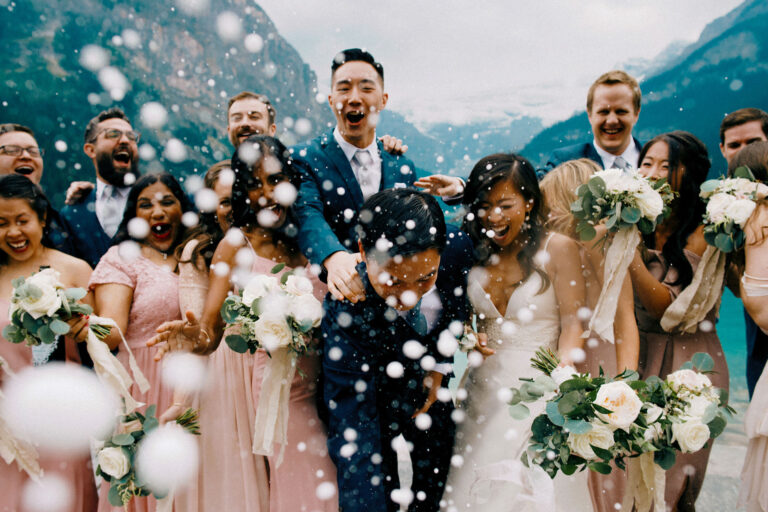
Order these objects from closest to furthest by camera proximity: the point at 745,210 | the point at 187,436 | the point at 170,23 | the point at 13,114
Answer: the point at 745,210
the point at 187,436
the point at 13,114
the point at 170,23

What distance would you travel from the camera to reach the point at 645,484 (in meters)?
2.38

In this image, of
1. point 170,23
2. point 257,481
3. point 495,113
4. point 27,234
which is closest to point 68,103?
point 170,23

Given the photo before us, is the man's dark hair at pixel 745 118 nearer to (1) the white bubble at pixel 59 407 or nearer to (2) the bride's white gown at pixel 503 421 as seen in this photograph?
(2) the bride's white gown at pixel 503 421

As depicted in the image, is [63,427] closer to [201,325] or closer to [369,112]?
[201,325]

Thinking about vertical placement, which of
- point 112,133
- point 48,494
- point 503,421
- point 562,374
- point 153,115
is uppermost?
point 153,115

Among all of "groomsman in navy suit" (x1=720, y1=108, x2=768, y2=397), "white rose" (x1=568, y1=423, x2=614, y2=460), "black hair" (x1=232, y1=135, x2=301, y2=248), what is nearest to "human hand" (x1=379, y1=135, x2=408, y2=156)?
"black hair" (x1=232, y1=135, x2=301, y2=248)

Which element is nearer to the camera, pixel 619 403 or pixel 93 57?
pixel 619 403

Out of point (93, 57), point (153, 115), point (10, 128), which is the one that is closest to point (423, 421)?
point (10, 128)

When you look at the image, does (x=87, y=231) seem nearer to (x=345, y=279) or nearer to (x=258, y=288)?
(x=258, y=288)

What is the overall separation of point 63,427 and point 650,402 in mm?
3036

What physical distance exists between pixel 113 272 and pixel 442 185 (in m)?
1.98

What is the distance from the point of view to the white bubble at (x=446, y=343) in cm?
257

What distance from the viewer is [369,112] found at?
3062 millimetres

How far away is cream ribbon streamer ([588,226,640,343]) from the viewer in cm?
273
